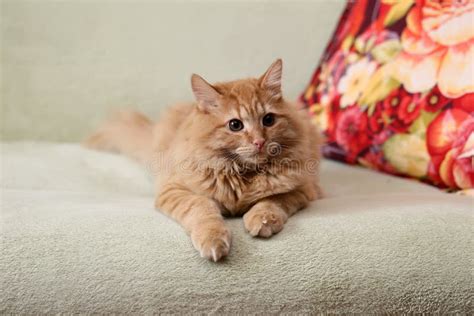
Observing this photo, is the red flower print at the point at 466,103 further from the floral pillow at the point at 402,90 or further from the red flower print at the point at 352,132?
the red flower print at the point at 352,132

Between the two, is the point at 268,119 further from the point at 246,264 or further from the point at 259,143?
the point at 246,264

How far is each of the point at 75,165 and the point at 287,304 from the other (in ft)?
3.67

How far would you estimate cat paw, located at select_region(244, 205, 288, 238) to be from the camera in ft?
2.91

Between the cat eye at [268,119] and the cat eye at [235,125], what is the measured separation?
0.06m

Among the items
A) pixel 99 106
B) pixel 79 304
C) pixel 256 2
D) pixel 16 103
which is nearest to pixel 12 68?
pixel 16 103

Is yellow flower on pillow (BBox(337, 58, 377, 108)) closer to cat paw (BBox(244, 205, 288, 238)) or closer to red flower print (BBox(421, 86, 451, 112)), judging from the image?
red flower print (BBox(421, 86, 451, 112))

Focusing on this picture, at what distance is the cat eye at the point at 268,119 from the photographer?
1.12 metres

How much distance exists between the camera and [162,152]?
1452 mm

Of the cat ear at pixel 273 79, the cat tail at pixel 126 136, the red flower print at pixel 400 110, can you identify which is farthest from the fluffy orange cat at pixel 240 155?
the cat tail at pixel 126 136

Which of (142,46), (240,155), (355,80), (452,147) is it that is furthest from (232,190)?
(142,46)

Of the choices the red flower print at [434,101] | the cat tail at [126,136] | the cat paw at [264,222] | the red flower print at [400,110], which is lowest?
the cat tail at [126,136]

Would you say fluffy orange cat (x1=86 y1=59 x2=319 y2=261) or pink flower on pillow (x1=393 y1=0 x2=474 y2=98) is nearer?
fluffy orange cat (x1=86 y1=59 x2=319 y2=261)

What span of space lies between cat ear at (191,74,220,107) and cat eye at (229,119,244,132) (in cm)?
8

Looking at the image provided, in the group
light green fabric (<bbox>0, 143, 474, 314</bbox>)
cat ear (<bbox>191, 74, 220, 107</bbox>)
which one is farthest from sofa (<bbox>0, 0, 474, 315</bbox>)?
cat ear (<bbox>191, 74, 220, 107</bbox>)
